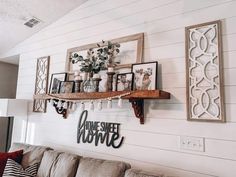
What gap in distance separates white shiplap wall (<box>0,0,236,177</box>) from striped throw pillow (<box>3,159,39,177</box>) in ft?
1.65

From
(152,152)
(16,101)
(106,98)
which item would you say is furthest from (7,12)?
(152,152)

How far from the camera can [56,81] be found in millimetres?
2859

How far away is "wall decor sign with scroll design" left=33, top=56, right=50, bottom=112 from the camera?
309 cm

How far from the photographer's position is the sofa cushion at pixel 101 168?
1727 mm

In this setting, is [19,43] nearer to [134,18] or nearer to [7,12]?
[7,12]

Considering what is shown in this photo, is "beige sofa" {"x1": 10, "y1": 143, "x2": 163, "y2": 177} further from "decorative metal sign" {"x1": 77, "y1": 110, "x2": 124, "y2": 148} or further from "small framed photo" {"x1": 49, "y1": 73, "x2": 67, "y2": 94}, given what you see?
"small framed photo" {"x1": 49, "y1": 73, "x2": 67, "y2": 94}

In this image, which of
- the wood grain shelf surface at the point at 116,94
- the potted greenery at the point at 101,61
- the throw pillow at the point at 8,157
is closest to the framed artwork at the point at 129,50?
the potted greenery at the point at 101,61

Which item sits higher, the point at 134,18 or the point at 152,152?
the point at 134,18

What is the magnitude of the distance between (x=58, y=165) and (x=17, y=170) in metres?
0.45

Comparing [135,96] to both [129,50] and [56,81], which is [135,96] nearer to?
[129,50]

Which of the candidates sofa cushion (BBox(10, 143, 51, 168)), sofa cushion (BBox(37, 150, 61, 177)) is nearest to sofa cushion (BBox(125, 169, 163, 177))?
sofa cushion (BBox(37, 150, 61, 177))

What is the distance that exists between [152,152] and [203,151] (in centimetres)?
47

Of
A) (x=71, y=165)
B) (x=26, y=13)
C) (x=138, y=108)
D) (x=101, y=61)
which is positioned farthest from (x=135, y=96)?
(x=26, y=13)

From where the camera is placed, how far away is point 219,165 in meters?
1.62
